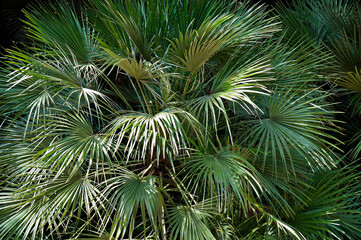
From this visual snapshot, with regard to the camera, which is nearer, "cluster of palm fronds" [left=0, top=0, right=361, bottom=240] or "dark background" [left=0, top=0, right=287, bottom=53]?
"cluster of palm fronds" [left=0, top=0, right=361, bottom=240]

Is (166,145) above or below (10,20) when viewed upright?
below

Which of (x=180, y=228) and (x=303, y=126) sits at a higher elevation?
(x=303, y=126)

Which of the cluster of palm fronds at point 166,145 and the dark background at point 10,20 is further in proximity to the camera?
the dark background at point 10,20

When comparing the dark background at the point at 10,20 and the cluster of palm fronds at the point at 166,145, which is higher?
the dark background at the point at 10,20

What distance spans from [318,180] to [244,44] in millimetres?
952

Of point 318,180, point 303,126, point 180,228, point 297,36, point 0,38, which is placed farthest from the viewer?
point 0,38

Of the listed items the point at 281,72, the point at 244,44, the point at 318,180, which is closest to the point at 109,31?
the point at 244,44

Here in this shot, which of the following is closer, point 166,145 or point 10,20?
point 166,145

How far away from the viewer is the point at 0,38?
158 inches

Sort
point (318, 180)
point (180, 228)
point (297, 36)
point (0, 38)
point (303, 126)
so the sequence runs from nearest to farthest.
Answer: point (180, 228), point (303, 126), point (318, 180), point (297, 36), point (0, 38)

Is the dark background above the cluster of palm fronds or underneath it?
above

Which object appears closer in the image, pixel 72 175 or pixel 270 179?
pixel 72 175

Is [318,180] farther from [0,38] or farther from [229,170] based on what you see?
[0,38]

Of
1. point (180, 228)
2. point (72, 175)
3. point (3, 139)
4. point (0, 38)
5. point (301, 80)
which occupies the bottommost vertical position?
point (180, 228)
